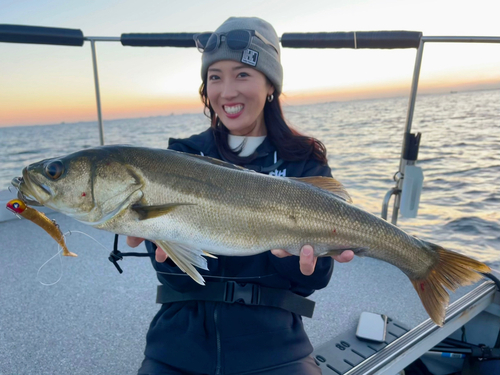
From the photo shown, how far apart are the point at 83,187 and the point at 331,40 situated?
8.92ft

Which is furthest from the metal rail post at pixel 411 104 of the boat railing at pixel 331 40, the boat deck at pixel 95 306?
the boat deck at pixel 95 306

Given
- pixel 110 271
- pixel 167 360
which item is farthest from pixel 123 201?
pixel 110 271

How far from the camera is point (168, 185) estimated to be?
64.0 inches

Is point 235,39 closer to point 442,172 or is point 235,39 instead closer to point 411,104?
point 411,104

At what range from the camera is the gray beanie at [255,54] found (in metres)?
2.11

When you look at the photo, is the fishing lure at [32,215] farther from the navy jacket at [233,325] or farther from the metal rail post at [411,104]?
the metal rail post at [411,104]

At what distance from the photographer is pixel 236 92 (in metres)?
2.13

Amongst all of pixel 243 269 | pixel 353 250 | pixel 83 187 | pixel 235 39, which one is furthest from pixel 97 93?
pixel 353 250

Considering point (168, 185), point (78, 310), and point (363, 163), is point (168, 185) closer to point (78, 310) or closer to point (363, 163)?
point (78, 310)

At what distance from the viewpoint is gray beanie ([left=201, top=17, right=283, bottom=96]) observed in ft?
6.93

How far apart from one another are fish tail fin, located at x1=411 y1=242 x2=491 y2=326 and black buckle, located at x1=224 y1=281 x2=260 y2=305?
81 centimetres

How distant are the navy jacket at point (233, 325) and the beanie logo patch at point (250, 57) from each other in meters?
1.15

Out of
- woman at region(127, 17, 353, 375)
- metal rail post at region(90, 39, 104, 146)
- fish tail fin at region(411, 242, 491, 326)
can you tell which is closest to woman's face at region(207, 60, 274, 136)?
woman at region(127, 17, 353, 375)

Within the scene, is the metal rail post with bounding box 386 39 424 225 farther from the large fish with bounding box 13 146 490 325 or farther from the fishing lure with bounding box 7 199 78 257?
the fishing lure with bounding box 7 199 78 257
